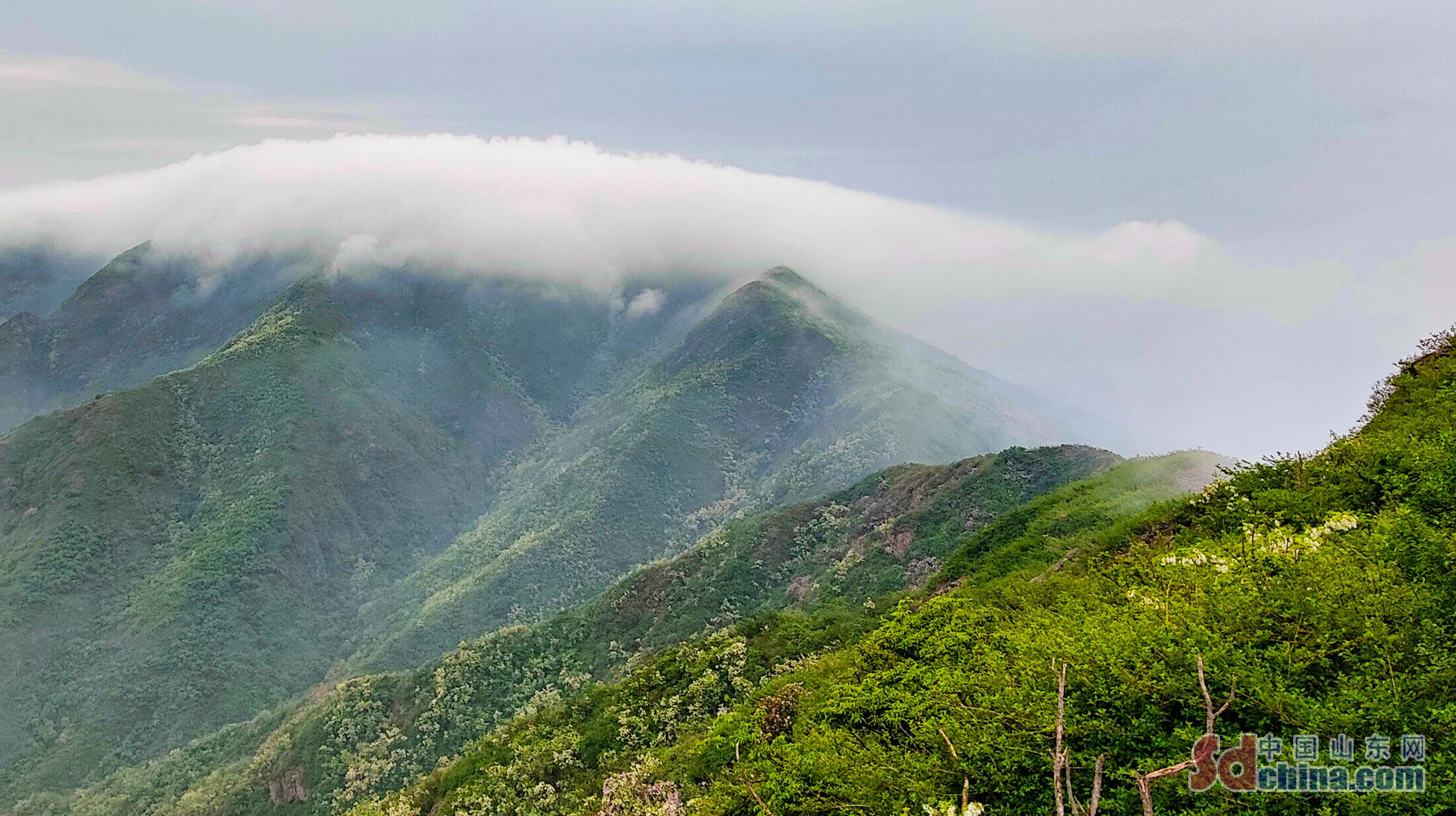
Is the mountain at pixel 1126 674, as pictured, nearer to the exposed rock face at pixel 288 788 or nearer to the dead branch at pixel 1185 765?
the dead branch at pixel 1185 765

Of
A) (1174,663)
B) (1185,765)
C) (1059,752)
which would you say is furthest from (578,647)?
(1185,765)

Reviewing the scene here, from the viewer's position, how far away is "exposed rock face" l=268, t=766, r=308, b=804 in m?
107

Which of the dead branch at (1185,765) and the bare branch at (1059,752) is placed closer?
the dead branch at (1185,765)

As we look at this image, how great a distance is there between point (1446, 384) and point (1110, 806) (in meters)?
32.4

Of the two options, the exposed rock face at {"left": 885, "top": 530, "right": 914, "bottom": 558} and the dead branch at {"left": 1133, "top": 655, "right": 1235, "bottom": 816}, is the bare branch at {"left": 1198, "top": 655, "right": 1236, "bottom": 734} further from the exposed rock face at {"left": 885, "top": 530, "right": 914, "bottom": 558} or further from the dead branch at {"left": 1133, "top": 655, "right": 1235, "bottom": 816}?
the exposed rock face at {"left": 885, "top": 530, "right": 914, "bottom": 558}

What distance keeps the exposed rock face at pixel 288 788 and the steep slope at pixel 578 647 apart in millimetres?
211

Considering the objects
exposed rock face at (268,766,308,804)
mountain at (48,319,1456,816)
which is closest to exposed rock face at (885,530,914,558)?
mountain at (48,319,1456,816)

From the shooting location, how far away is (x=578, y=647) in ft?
398

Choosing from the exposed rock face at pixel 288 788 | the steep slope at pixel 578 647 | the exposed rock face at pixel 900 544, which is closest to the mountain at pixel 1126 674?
the steep slope at pixel 578 647

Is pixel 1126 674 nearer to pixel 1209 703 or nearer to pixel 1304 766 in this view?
pixel 1209 703

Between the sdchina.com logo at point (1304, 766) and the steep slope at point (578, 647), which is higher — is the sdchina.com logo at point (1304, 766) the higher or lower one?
the higher one

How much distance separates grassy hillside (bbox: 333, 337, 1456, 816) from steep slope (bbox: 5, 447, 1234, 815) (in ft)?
178

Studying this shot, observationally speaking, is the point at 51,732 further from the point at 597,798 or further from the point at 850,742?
the point at 850,742

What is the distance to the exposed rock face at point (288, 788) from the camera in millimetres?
107062
